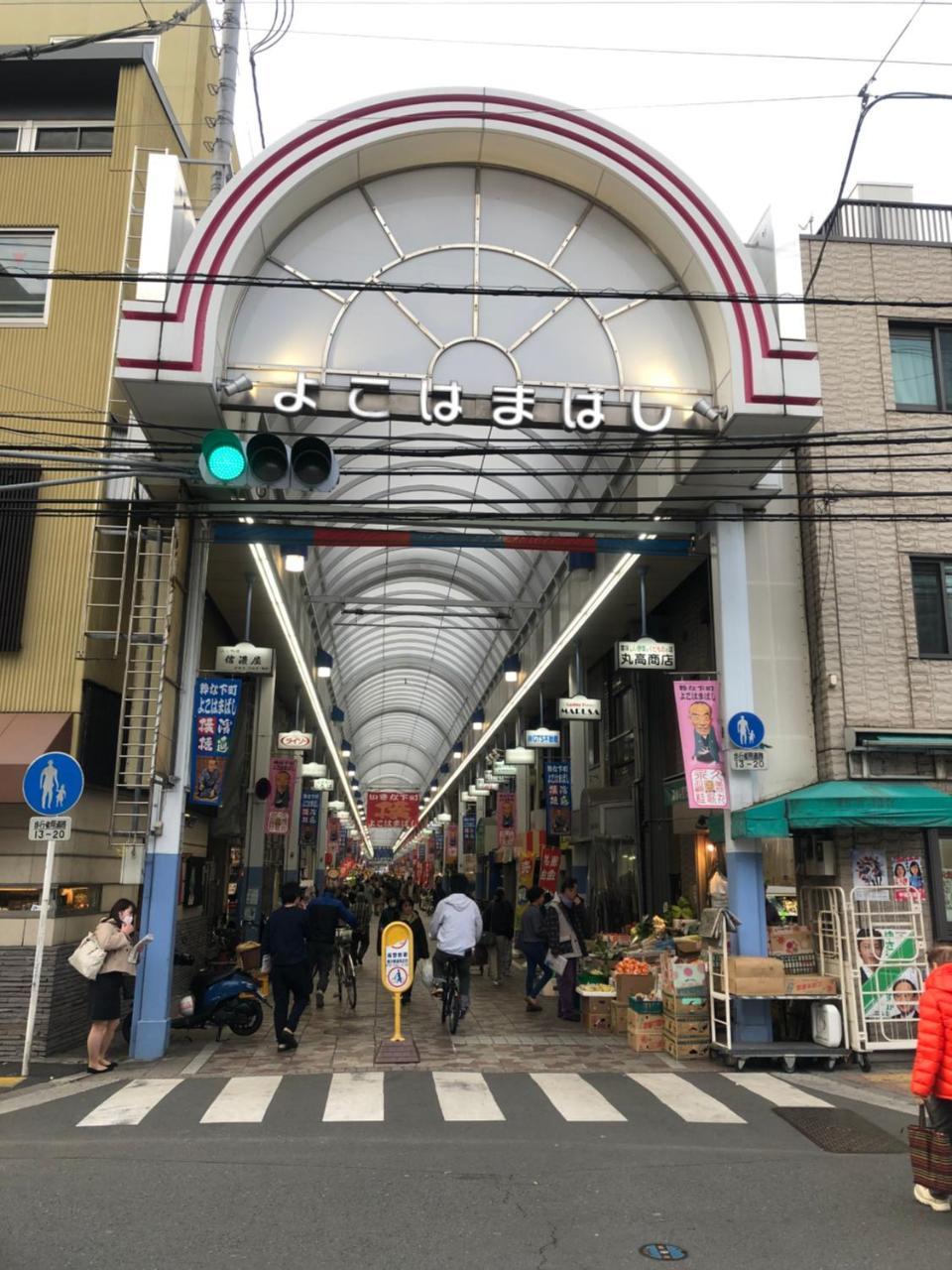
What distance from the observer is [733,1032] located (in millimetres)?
11570

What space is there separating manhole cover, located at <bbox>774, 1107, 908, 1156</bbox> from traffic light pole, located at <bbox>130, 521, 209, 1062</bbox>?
7.04 m

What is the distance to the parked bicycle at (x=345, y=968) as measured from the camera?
15516mm

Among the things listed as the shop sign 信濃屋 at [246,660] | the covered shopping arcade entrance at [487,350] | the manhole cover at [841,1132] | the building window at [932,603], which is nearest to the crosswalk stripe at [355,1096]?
the covered shopping arcade entrance at [487,350]

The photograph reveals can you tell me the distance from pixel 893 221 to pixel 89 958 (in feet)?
50.0

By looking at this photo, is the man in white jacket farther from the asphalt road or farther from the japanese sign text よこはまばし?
the japanese sign text よこはまばし

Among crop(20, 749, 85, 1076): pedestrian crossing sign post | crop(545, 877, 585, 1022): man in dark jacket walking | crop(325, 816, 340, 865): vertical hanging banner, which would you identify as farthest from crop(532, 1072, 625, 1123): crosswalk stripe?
crop(325, 816, 340, 865): vertical hanging banner

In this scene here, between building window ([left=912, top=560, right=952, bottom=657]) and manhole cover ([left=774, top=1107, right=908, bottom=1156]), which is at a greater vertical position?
building window ([left=912, top=560, right=952, bottom=657])

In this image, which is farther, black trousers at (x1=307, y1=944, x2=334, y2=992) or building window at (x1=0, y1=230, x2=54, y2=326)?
black trousers at (x1=307, y1=944, x2=334, y2=992)

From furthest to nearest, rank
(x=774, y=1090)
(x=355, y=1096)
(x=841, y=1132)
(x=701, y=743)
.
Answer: (x=701, y=743) → (x=774, y=1090) → (x=355, y=1096) → (x=841, y=1132)

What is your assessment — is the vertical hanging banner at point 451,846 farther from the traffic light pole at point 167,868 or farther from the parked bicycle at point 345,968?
the traffic light pole at point 167,868

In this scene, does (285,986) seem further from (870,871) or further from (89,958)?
(870,871)

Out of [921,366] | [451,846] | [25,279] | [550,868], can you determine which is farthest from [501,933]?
[451,846]

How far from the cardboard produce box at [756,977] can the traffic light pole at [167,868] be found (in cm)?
664

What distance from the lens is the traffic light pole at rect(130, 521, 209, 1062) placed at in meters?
11.7
